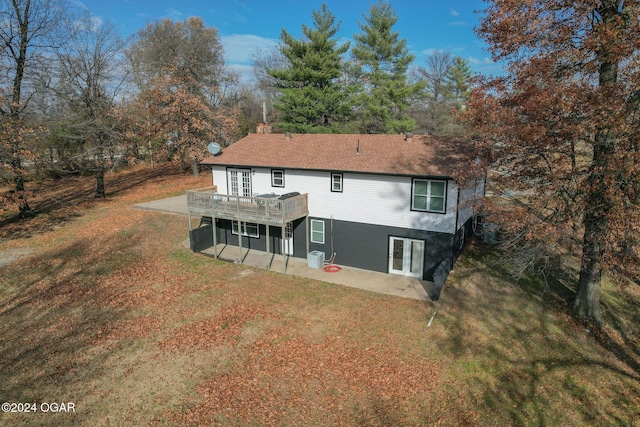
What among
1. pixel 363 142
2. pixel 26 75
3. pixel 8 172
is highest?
pixel 26 75

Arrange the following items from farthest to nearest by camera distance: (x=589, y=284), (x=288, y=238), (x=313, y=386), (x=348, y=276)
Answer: (x=288, y=238) < (x=348, y=276) < (x=589, y=284) < (x=313, y=386)

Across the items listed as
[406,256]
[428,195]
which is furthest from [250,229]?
[428,195]

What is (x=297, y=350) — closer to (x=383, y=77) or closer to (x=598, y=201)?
(x=598, y=201)

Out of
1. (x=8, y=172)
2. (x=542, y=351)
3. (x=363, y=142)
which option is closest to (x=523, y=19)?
(x=363, y=142)

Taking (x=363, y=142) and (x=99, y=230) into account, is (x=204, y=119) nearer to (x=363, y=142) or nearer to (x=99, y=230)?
(x=99, y=230)

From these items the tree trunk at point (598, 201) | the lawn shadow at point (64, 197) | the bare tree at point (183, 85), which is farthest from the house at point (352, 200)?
the bare tree at point (183, 85)

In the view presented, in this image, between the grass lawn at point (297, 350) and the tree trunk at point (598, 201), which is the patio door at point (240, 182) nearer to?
the grass lawn at point (297, 350)
